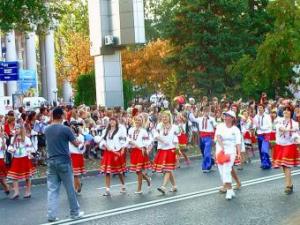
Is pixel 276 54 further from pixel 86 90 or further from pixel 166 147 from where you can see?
pixel 166 147

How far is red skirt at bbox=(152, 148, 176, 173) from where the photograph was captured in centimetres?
1483

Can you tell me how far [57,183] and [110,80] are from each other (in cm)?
2366

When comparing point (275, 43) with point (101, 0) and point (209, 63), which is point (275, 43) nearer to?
point (209, 63)

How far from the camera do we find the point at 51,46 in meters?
70.3

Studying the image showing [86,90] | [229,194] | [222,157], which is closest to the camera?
[229,194]

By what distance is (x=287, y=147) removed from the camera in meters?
14.4

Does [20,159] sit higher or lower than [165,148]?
lower

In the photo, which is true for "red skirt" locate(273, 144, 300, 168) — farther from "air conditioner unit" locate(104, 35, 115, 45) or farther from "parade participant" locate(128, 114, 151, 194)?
"air conditioner unit" locate(104, 35, 115, 45)

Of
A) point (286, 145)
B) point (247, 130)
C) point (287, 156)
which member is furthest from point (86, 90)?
point (287, 156)

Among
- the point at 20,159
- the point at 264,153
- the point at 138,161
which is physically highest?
the point at 20,159

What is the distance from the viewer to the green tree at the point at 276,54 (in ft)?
112

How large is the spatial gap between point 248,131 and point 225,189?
26.5ft

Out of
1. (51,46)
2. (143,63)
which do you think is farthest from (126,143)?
(51,46)

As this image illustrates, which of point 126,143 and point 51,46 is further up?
point 51,46
